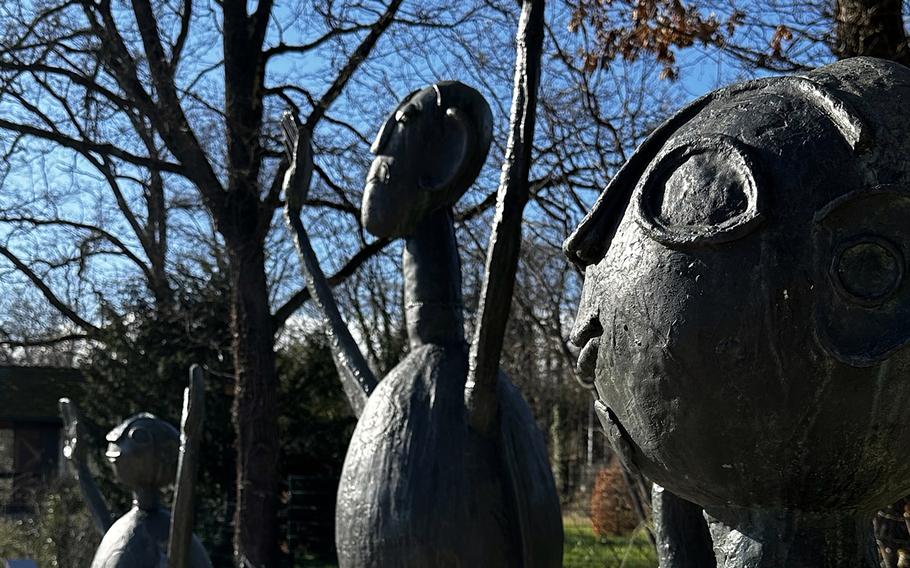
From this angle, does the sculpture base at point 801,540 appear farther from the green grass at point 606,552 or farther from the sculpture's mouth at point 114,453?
the green grass at point 606,552

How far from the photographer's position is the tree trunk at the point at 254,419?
27.6 ft

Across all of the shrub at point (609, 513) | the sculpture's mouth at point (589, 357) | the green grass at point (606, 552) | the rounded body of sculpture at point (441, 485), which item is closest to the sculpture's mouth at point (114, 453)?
the rounded body of sculpture at point (441, 485)

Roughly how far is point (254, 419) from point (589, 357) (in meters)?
7.00

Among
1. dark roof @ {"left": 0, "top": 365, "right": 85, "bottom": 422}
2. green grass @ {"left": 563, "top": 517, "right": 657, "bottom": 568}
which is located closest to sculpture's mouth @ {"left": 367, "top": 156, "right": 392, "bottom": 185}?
green grass @ {"left": 563, "top": 517, "right": 657, "bottom": 568}

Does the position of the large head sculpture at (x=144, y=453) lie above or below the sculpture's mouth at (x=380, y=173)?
below

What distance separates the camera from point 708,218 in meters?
1.52

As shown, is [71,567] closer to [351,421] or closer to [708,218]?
[351,421]

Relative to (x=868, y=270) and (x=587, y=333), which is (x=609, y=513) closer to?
(x=587, y=333)

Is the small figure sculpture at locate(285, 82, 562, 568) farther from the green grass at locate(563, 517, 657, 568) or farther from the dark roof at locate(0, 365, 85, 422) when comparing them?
the dark roof at locate(0, 365, 85, 422)

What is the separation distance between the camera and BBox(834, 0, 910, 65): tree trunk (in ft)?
15.3

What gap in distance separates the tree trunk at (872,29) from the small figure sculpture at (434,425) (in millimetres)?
2430

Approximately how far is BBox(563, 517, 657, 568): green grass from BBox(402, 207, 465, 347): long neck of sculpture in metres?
7.84

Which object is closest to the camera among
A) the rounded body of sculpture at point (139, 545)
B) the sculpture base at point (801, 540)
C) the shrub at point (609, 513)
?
the sculpture base at point (801, 540)

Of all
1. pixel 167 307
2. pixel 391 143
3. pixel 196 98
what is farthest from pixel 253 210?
pixel 391 143
